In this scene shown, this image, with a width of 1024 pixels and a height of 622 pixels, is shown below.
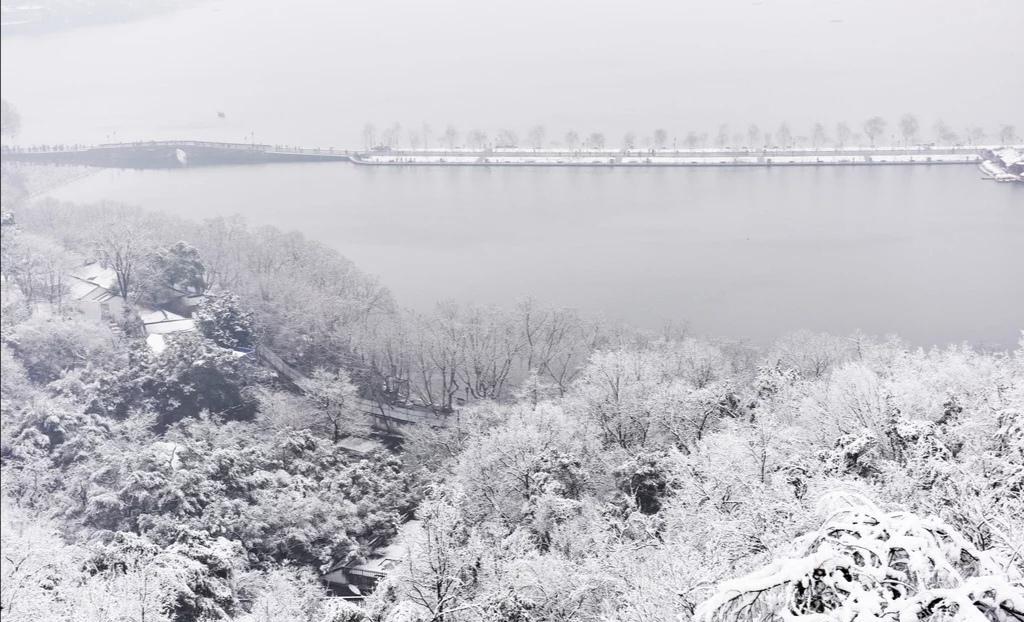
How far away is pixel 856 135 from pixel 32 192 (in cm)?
2990

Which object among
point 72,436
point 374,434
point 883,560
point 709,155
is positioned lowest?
point 374,434

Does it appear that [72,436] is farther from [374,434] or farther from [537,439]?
[537,439]

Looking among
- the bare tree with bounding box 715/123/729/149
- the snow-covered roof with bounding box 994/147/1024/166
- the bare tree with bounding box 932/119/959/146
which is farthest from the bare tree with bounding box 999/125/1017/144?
the bare tree with bounding box 715/123/729/149

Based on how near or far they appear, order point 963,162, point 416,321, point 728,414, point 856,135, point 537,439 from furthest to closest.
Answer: point 856,135 < point 963,162 < point 416,321 < point 728,414 < point 537,439

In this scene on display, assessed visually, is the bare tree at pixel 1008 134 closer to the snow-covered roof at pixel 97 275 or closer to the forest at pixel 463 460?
the forest at pixel 463 460

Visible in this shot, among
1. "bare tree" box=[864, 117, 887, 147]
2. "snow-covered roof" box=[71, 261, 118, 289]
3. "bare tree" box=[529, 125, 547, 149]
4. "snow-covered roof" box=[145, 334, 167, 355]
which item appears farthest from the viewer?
"bare tree" box=[529, 125, 547, 149]

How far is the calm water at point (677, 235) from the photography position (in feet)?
60.4

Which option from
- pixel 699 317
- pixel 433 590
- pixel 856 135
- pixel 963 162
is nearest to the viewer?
pixel 433 590

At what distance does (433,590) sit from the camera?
695 cm

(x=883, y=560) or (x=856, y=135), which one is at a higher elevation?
(x=856, y=135)

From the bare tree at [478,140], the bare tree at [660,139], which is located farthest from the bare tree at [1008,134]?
the bare tree at [478,140]

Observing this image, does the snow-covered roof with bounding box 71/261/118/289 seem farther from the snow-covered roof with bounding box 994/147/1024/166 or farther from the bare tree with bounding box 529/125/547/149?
the snow-covered roof with bounding box 994/147/1024/166

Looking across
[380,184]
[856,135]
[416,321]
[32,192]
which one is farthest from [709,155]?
[32,192]

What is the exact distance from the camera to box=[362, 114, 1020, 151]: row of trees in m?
30.5
